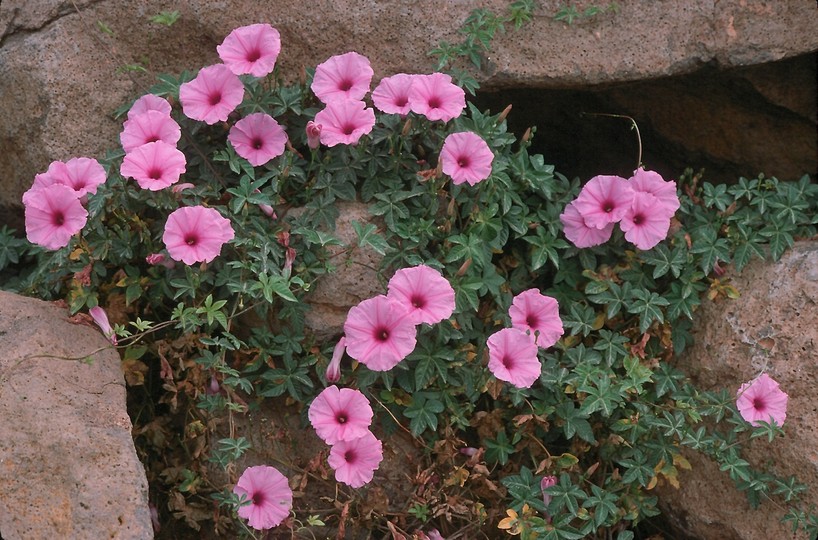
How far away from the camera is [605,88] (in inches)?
134

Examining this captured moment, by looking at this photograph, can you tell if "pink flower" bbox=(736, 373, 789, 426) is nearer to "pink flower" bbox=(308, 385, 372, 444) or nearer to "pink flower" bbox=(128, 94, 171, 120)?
"pink flower" bbox=(308, 385, 372, 444)

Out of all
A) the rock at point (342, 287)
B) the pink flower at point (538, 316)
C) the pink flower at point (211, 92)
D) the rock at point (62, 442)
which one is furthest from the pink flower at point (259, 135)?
the pink flower at point (538, 316)

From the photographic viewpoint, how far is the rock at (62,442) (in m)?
2.27

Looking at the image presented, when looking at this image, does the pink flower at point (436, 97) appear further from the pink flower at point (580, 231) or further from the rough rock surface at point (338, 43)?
the pink flower at point (580, 231)

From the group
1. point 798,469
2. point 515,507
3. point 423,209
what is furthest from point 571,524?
point 423,209

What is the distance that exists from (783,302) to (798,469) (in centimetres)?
53

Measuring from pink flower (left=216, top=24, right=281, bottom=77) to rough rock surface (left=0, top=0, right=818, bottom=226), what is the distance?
25cm

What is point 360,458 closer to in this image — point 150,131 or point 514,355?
point 514,355

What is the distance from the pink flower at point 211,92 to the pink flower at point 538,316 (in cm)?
111

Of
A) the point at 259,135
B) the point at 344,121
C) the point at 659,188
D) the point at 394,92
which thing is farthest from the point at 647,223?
the point at 259,135

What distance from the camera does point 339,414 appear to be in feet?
9.00

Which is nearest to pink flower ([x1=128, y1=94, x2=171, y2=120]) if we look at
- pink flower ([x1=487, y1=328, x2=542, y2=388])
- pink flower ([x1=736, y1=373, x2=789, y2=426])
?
pink flower ([x1=487, y1=328, x2=542, y2=388])

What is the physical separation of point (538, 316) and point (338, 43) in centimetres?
120

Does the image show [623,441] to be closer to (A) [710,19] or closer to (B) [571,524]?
(B) [571,524]
